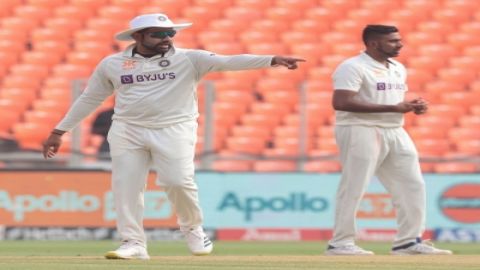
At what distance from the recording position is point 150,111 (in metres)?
10.7

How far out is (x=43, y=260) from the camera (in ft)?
33.9

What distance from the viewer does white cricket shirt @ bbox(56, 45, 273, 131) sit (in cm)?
1064

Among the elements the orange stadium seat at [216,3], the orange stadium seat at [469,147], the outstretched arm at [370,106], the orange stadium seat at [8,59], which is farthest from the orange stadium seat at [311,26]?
the outstretched arm at [370,106]

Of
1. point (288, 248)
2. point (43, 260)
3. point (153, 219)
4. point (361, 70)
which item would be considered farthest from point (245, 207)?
point (43, 260)

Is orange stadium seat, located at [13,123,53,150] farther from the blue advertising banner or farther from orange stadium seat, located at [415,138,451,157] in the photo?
orange stadium seat, located at [415,138,451,157]

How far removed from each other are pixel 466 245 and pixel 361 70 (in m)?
4.54

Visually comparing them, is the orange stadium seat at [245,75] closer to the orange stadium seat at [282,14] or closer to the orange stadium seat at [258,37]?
the orange stadium seat at [258,37]

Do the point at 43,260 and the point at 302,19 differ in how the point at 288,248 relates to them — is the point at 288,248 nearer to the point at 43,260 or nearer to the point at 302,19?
the point at 43,260

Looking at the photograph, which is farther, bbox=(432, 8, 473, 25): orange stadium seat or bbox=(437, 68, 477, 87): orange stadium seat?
bbox=(432, 8, 473, 25): orange stadium seat

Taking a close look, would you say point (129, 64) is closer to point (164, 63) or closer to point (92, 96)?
point (164, 63)

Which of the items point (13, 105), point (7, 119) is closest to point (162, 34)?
point (7, 119)

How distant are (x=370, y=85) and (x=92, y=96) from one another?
7.59 ft

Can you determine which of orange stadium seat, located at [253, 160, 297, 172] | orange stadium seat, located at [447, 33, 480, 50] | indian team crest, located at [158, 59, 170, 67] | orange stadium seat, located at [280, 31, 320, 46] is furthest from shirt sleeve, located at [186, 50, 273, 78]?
orange stadium seat, located at [447, 33, 480, 50]

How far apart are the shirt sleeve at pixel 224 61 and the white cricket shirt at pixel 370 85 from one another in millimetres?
1388
